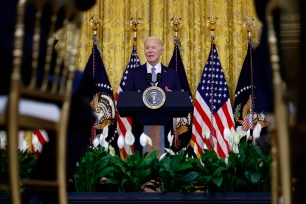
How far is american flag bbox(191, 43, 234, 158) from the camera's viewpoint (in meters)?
9.09


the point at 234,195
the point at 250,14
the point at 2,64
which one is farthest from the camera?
the point at 250,14

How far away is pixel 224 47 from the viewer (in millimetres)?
9914

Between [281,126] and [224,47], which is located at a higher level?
[224,47]

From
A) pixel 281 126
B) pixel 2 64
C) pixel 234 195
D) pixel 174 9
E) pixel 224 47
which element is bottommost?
pixel 234 195

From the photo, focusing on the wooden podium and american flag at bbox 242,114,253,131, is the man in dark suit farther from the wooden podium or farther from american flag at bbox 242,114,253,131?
the wooden podium

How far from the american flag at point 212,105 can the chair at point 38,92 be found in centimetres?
678

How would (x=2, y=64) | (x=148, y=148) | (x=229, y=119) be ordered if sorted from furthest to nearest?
(x=229, y=119), (x=148, y=148), (x=2, y=64)

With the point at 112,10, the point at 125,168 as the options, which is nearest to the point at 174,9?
the point at 112,10

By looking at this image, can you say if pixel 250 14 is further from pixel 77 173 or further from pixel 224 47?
pixel 77 173

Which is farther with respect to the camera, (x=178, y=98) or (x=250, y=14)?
(x=250, y=14)

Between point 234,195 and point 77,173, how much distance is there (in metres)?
1.02

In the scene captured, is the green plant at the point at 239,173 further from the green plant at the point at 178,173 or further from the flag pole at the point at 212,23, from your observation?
the flag pole at the point at 212,23

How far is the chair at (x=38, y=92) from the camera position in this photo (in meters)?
1.86

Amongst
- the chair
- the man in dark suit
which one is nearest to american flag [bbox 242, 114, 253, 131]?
the man in dark suit
